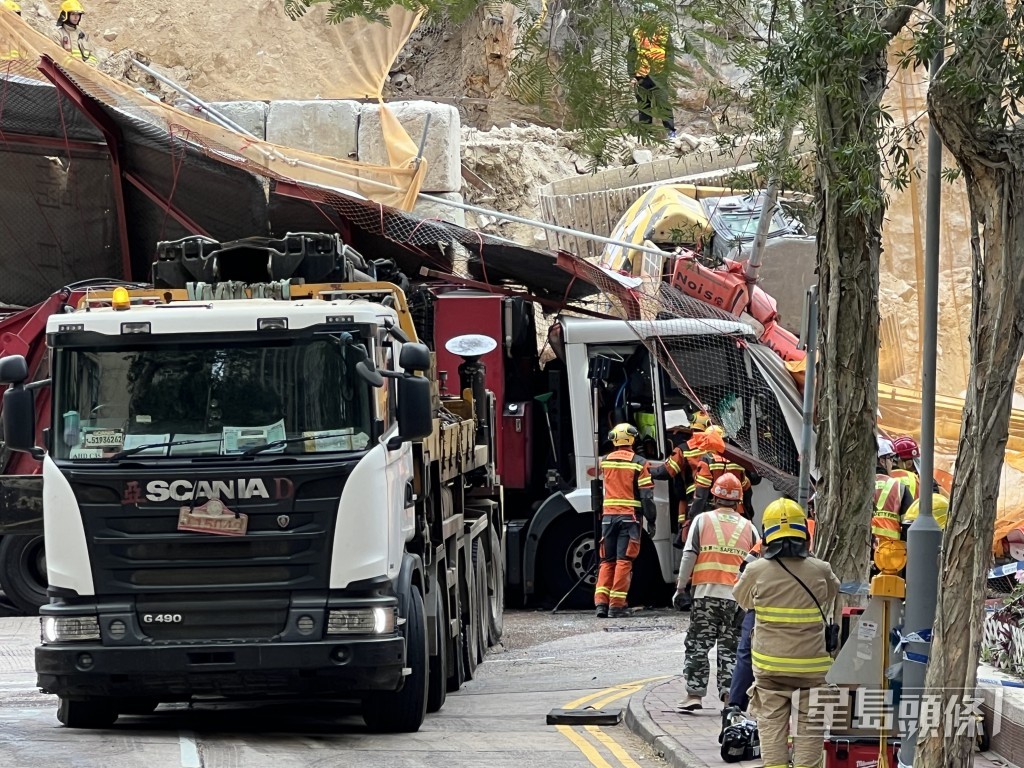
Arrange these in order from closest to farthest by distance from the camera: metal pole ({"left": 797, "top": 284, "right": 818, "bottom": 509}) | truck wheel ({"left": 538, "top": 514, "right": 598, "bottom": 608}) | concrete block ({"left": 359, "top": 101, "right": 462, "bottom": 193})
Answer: metal pole ({"left": 797, "top": 284, "right": 818, "bottom": 509}) < truck wheel ({"left": 538, "top": 514, "right": 598, "bottom": 608}) < concrete block ({"left": 359, "top": 101, "right": 462, "bottom": 193})

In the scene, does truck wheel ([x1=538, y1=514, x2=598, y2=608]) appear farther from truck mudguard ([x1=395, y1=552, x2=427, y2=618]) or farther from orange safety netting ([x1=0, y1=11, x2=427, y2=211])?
truck mudguard ([x1=395, y1=552, x2=427, y2=618])

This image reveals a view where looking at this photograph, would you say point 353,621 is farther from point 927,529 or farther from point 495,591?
point 495,591

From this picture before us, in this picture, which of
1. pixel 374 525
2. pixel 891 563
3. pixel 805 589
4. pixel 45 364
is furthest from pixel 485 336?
pixel 805 589

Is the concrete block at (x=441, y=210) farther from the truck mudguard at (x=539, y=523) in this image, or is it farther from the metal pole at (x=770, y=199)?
the truck mudguard at (x=539, y=523)

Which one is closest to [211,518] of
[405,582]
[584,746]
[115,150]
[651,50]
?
[405,582]

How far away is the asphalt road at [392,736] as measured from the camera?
9336mm

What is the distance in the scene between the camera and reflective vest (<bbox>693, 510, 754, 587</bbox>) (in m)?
10.5

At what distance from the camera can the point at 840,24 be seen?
8109 millimetres

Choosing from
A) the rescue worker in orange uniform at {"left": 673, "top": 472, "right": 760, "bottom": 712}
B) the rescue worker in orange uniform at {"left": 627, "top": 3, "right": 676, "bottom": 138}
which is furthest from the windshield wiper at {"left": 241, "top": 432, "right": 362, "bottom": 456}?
the rescue worker in orange uniform at {"left": 627, "top": 3, "right": 676, "bottom": 138}

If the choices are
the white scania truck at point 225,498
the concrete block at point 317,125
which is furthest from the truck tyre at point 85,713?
the concrete block at point 317,125

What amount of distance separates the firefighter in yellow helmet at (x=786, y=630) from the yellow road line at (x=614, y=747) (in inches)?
56.0

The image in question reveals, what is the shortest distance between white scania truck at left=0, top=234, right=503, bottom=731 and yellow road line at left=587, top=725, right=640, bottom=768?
128 cm

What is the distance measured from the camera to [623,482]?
15.6 metres

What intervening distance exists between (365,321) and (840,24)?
342 centimetres
